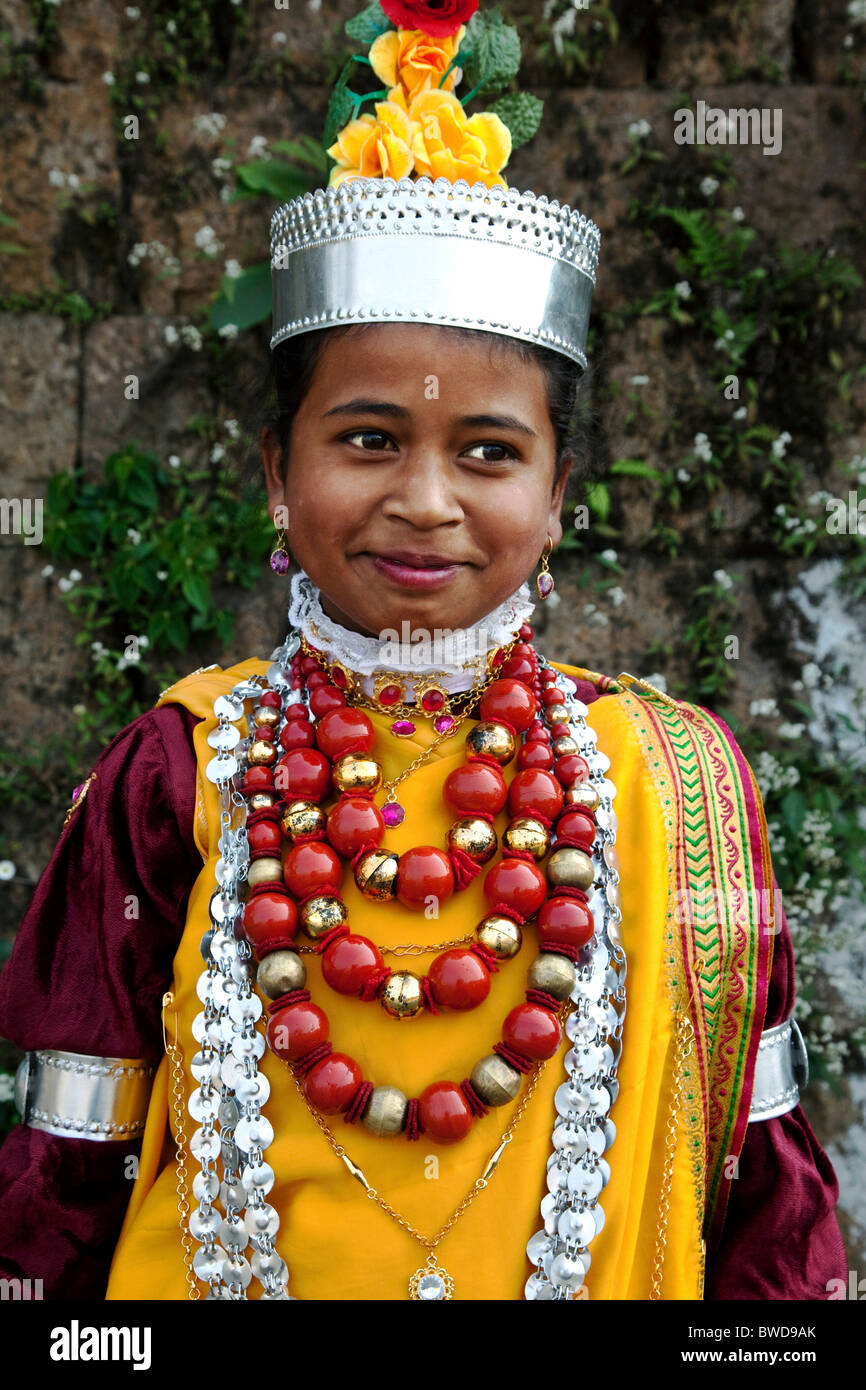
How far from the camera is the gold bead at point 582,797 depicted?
1.44m

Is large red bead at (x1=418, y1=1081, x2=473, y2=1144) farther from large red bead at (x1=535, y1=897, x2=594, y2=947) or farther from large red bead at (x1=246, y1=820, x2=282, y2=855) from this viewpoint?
large red bead at (x1=246, y1=820, x2=282, y2=855)

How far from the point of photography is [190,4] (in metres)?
2.59

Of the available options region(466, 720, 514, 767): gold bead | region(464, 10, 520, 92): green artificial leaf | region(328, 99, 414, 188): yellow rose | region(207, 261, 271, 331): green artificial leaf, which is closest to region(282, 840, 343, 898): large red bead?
region(466, 720, 514, 767): gold bead

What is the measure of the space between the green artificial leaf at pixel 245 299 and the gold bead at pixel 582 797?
1599 millimetres

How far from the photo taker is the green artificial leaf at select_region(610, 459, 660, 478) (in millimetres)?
2648

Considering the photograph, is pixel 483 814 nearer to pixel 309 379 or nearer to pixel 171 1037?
pixel 171 1037

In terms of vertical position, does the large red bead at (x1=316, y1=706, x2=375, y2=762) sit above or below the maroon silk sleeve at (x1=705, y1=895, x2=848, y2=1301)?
above

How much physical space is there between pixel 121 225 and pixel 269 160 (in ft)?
1.43

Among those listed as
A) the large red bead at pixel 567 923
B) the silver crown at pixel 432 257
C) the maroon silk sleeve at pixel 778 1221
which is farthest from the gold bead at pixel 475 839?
the silver crown at pixel 432 257

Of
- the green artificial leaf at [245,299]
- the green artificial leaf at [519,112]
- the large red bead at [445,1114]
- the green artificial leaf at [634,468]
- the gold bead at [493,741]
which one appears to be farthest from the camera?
the green artificial leaf at [634,468]

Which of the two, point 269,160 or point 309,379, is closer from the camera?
point 309,379

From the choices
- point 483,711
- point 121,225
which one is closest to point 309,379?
point 483,711

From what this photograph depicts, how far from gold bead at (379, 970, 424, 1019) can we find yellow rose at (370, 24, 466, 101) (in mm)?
1168

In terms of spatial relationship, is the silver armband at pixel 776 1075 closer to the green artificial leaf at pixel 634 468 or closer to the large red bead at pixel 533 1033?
the large red bead at pixel 533 1033
